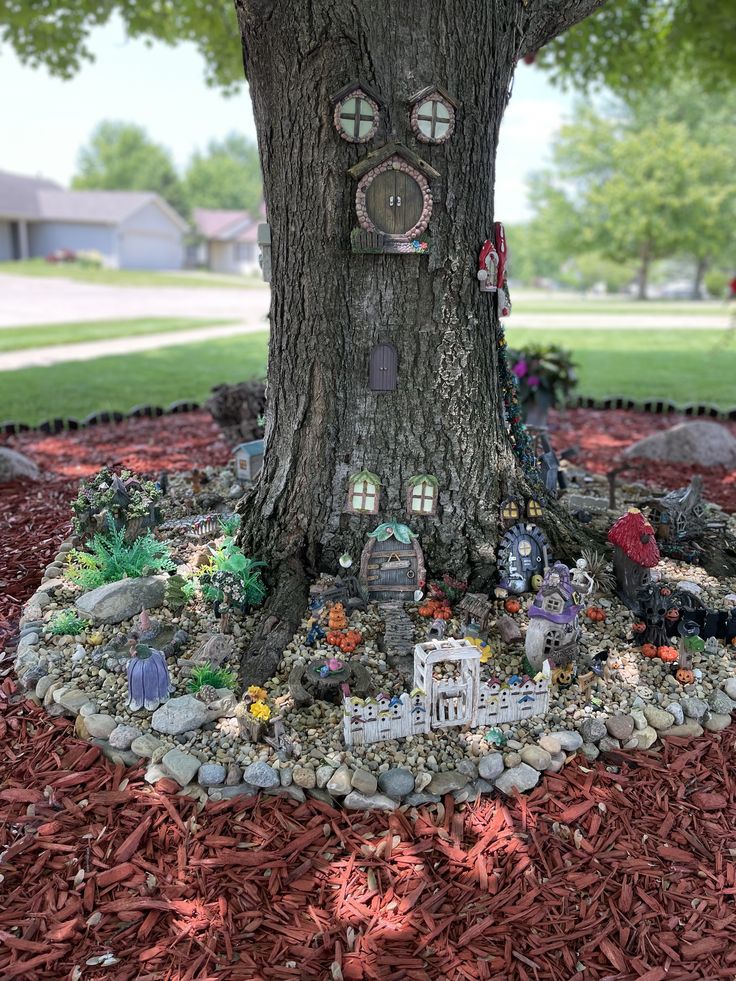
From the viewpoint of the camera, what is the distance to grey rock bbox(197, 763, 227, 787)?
2.70 metres

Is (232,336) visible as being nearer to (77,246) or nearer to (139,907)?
(139,907)

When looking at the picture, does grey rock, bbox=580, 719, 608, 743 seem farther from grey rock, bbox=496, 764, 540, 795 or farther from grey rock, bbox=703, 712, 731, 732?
grey rock, bbox=703, 712, 731, 732

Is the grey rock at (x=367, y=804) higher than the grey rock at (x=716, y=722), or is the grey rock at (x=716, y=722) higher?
the grey rock at (x=716, y=722)

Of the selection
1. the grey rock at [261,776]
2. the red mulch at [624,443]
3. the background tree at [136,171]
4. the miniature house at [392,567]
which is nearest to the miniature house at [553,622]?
the miniature house at [392,567]

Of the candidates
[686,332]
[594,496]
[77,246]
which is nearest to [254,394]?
[594,496]

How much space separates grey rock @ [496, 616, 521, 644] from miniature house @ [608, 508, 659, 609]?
2.21 feet

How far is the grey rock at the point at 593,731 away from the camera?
2.94 meters

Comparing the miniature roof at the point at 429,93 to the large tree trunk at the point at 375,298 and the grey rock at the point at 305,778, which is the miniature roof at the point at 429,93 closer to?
the large tree trunk at the point at 375,298

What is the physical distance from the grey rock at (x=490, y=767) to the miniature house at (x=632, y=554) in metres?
1.28

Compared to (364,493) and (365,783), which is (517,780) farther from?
(364,493)

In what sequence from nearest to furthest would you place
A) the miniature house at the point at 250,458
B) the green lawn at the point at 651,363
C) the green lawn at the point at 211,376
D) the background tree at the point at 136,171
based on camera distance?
the miniature house at the point at 250,458 → the green lawn at the point at 211,376 → the green lawn at the point at 651,363 → the background tree at the point at 136,171

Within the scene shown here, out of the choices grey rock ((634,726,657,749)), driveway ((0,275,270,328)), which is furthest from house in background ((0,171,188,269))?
grey rock ((634,726,657,749))

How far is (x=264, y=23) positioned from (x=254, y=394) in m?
3.36

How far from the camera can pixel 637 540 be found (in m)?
3.61
